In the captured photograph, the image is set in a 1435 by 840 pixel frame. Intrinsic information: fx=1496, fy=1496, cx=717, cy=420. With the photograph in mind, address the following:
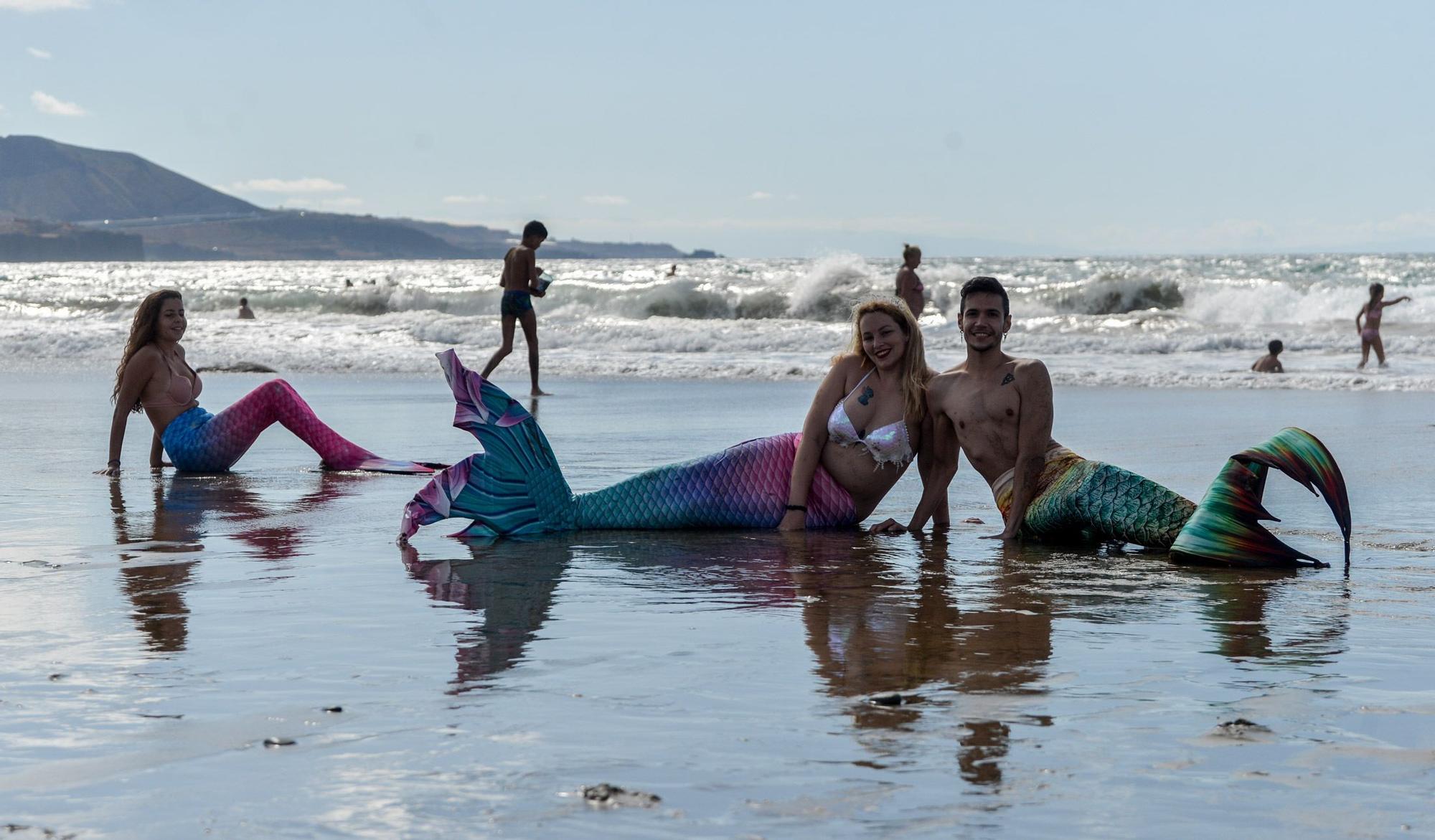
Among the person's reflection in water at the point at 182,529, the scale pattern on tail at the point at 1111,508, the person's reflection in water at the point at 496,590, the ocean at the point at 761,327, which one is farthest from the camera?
the ocean at the point at 761,327

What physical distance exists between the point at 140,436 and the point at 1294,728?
9440 millimetres

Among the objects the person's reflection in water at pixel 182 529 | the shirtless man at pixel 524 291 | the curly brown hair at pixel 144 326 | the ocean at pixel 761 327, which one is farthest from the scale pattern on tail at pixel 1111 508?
the ocean at pixel 761 327

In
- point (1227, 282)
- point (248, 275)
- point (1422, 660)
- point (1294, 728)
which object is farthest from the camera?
point (248, 275)

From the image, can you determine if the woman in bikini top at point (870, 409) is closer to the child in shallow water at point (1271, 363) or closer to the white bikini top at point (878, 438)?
the white bikini top at point (878, 438)

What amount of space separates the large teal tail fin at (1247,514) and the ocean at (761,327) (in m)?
11.9

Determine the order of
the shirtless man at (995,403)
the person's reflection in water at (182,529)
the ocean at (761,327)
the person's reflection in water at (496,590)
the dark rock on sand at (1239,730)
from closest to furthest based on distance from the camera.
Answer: the dark rock on sand at (1239,730), the person's reflection in water at (496,590), the person's reflection in water at (182,529), the shirtless man at (995,403), the ocean at (761,327)

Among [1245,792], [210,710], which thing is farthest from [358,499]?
[1245,792]

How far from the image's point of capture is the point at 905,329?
6215 millimetres

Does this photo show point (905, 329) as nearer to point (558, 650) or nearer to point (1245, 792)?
point (558, 650)

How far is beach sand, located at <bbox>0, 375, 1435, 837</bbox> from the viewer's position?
108 inches

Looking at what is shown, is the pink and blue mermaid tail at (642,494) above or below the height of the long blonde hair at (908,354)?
below

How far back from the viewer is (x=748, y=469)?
21.4ft

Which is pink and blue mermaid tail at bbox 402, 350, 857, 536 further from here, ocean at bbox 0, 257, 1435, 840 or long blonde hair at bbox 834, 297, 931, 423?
long blonde hair at bbox 834, 297, 931, 423

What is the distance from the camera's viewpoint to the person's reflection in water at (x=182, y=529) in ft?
15.0
